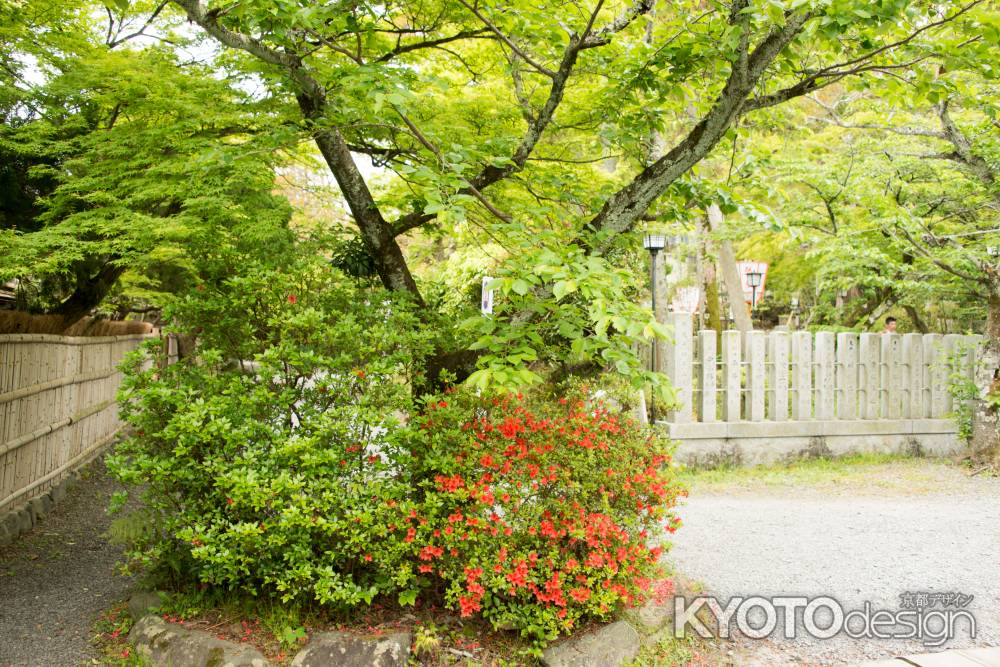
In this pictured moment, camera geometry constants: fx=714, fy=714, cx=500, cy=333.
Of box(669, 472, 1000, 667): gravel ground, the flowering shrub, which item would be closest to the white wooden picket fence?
box(669, 472, 1000, 667): gravel ground

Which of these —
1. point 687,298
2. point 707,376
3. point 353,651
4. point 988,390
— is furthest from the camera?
point 687,298

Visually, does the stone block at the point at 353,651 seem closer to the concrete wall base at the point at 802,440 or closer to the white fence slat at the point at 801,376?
the concrete wall base at the point at 802,440

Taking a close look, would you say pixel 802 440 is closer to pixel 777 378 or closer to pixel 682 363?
pixel 777 378

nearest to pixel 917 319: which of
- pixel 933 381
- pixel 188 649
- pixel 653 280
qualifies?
pixel 933 381

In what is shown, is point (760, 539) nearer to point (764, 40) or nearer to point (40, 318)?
point (764, 40)

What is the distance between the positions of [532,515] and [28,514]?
5.61 metres

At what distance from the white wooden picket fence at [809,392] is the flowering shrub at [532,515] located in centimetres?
523

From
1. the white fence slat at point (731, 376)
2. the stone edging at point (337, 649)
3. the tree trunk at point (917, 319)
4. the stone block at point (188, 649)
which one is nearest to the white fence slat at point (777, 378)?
the white fence slat at point (731, 376)

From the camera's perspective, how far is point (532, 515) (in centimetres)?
422

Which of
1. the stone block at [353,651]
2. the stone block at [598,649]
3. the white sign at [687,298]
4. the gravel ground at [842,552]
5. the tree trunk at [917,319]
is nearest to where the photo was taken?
the stone block at [353,651]

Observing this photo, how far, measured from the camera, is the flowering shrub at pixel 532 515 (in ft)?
13.4

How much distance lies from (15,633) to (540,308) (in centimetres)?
393

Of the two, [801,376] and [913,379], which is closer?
[801,376]

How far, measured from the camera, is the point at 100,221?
6.36 meters
